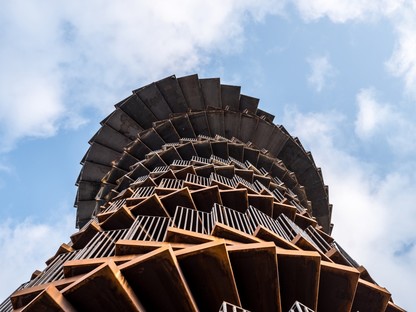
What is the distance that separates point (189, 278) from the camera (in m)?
5.92

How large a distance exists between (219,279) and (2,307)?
5801 mm

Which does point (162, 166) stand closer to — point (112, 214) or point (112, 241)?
point (112, 214)

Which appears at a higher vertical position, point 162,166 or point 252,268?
point 162,166

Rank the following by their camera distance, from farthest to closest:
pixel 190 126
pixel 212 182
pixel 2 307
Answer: pixel 190 126 → pixel 212 182 → pixel 2 307

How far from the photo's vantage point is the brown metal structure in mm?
5586

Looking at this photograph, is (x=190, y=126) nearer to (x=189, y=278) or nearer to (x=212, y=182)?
(x=212, y=182)

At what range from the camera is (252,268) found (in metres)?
6.24

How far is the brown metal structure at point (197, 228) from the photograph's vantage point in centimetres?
559

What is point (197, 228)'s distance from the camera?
8.91 metres

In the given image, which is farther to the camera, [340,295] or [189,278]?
[340,295]

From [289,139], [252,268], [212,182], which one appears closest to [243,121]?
[289,139]

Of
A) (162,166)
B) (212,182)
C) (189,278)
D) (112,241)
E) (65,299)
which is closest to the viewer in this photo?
(65,299)

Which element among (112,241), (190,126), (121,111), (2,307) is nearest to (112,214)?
(112,241)

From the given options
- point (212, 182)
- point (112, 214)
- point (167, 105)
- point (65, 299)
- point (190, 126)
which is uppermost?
point (167, 105)
